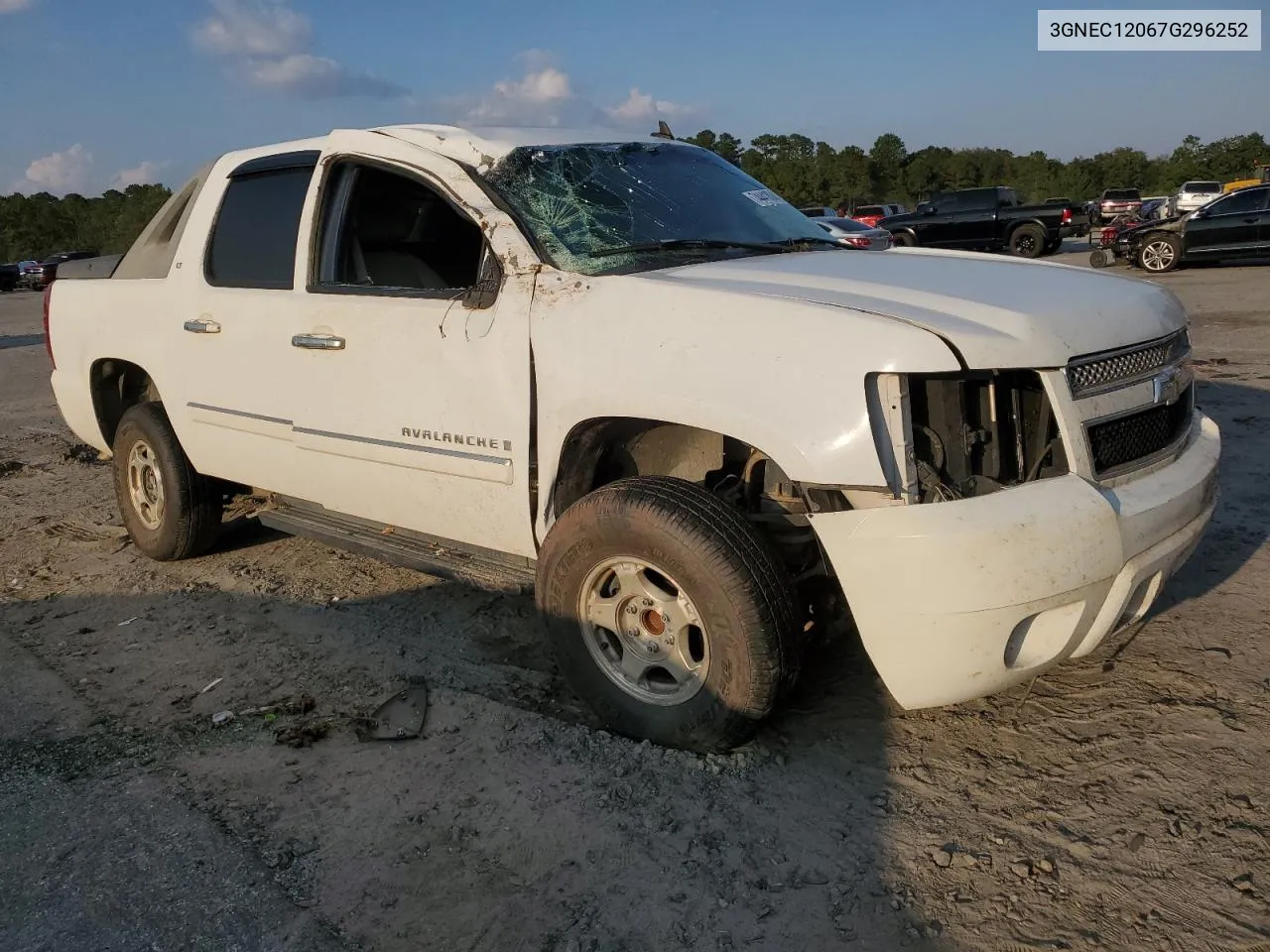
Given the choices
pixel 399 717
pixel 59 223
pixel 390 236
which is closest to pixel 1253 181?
pixel 390 236

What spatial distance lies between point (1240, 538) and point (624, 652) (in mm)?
3133

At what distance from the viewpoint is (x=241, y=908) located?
8.19ft

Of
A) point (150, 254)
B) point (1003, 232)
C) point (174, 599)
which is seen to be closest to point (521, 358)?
point (174, 599)

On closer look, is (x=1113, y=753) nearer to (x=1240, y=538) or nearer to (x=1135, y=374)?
(x=1135, y=374)

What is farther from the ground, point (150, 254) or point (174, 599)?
point (150, 254)

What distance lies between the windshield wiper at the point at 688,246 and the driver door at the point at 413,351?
0.28m

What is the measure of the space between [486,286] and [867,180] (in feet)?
229

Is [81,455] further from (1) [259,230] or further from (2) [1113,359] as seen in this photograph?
(2) [1113,359]

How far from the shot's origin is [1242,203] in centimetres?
1819

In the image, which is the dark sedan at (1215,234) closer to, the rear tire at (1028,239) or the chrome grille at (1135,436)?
the rear tire at (1028,239)

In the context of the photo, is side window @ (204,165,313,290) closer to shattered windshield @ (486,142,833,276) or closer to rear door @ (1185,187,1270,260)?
shattered windshield @ (486,142,833,276)

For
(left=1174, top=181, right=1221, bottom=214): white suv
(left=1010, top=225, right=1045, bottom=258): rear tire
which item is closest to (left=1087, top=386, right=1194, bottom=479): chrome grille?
(left=1010, top=225, right=1045, bottom=258): rear tire

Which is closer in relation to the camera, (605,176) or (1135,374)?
(1135,374)

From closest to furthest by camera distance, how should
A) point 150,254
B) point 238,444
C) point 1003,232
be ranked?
1. point 238,444
2. point 150,254
3. point 1003,232
